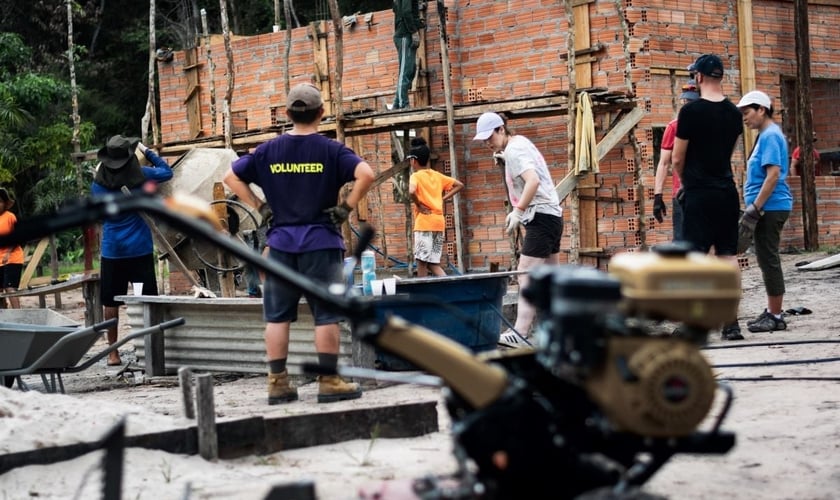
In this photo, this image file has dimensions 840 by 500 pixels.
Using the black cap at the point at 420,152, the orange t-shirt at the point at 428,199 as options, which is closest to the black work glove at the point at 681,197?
the black cap at the point at 420,152

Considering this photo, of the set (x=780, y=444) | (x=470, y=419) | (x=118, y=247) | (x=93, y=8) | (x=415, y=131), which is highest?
(x=93, y=8)

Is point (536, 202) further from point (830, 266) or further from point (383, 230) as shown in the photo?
point (383, 230)

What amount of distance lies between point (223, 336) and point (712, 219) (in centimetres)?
377

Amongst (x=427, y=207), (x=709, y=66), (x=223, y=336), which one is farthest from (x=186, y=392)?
(x=427, y=207)

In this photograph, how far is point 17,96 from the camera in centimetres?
2381

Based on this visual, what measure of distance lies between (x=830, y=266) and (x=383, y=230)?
6.41m

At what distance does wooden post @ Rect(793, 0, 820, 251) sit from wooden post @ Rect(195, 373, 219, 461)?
41.4 ft

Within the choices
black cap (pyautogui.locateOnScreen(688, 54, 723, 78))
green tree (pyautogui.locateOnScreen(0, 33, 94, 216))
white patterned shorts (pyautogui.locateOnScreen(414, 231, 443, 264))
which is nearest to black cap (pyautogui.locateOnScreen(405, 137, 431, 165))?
white patterned shorts (pyautogui.locateOnScreen(414, 231, 443, 264))

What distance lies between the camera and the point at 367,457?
524 centimetres

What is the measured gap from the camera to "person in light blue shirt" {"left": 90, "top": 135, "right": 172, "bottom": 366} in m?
9.80

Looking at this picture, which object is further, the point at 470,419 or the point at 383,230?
the point at 383,230

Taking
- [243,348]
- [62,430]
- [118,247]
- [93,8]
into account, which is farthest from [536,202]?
[93,8]

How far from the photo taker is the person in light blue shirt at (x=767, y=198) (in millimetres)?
8891

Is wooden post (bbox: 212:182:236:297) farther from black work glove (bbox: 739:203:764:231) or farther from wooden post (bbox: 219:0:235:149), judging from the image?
wooden post (bbox: 219:0:235:149)
